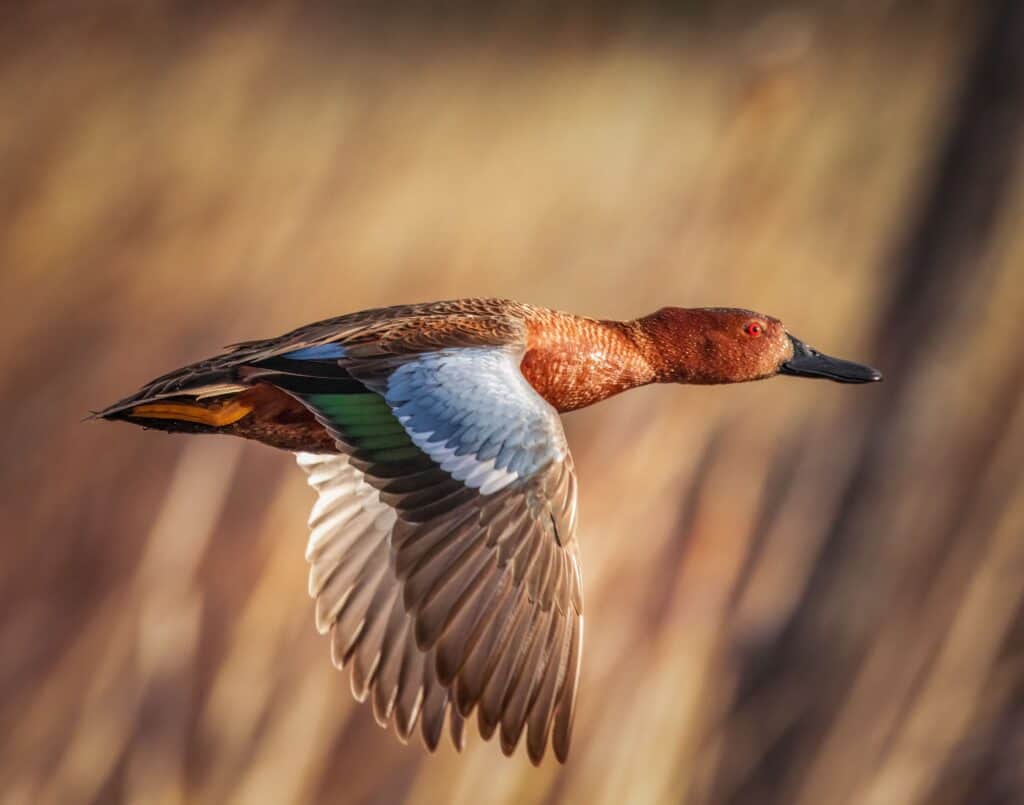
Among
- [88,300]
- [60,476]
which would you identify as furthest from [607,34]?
[60,476]

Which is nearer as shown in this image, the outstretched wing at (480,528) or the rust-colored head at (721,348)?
the outstretched wing at (480,528)

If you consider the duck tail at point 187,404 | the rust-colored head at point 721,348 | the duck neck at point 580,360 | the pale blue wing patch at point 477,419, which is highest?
the rust-colored head at point 721,348

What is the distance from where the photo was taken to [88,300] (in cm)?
371

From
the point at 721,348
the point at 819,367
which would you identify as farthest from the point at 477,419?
the point at 819,367

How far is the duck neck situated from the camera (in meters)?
2.35

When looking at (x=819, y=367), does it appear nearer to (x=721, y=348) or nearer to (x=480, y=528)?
(x=721, y=348)

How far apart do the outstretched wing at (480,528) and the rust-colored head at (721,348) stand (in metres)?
0.48

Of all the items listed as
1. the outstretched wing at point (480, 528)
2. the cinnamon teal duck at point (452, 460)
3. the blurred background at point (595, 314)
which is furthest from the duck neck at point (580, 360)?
the blurred background at point (595, 314)

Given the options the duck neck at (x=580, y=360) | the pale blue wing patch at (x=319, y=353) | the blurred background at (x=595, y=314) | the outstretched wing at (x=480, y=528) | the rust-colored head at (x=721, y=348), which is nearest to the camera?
the outstretched wing at (x=480, y=528)

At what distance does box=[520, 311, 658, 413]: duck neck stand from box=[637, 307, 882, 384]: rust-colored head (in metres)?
0.04

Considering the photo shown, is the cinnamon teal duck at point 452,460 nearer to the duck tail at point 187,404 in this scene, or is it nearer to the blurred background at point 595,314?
the duck tail at point 187,404

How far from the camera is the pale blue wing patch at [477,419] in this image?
6.47ft

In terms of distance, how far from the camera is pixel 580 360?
94.0 inches

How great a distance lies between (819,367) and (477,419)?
2.69 feet
